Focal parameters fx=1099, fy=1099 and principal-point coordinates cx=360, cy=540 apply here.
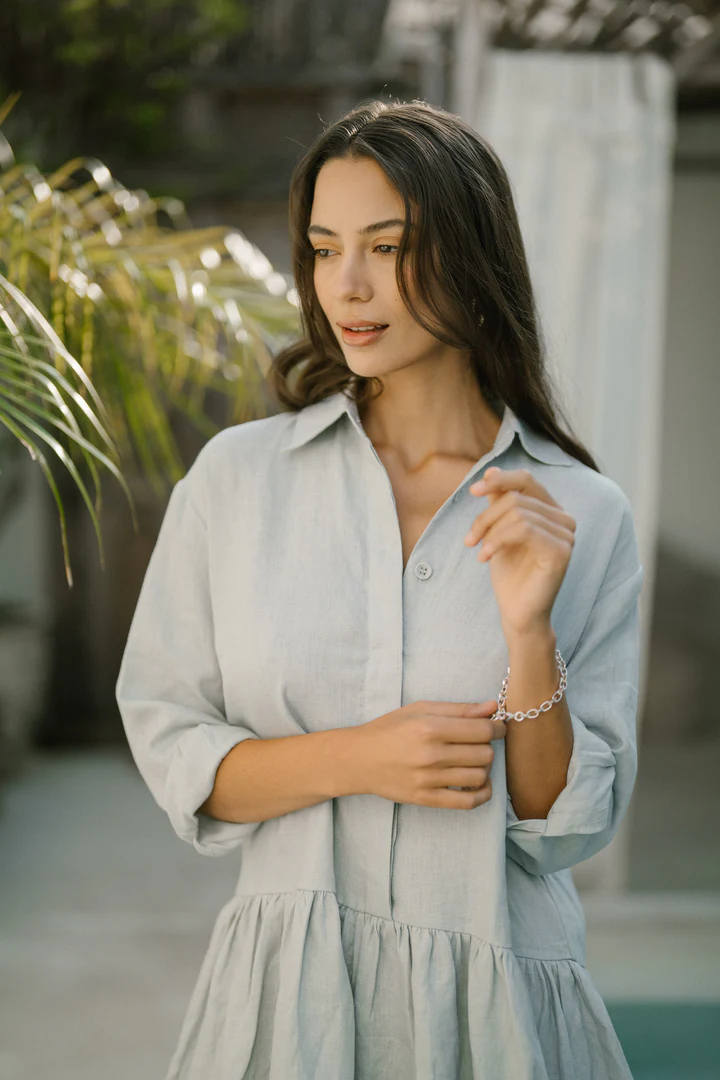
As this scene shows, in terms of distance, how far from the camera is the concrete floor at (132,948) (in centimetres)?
251

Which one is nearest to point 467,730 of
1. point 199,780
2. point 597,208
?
point 199,780

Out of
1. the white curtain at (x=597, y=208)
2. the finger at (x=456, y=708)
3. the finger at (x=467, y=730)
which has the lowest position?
the finger at (x=467, y=730)

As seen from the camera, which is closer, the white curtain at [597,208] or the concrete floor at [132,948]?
the concrete floor at [132,948]

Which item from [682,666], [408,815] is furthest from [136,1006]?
[682,666]

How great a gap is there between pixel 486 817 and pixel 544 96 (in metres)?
2.18

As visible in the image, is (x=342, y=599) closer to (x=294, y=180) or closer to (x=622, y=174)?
(x=294, y=180)

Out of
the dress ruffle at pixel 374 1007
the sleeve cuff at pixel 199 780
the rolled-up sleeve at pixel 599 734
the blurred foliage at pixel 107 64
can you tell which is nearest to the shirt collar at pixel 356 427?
the rolled-up sleeve at pixel 599 734

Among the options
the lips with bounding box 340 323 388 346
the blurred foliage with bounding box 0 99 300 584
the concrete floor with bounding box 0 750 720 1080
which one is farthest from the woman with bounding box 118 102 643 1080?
the concrete floor with bounding box 0 750 720 1080

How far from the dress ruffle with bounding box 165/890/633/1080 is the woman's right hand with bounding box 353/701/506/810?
0.53ft

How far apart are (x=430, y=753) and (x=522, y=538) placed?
220 millimetres

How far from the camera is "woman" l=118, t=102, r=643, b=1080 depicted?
1.08 m

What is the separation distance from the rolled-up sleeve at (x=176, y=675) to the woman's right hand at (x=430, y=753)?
0.16m

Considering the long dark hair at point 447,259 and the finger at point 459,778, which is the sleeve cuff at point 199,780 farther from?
the long dark hair at point 447,259

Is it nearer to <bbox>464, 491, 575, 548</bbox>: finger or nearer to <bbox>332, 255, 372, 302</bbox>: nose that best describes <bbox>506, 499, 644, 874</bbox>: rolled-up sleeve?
<bbox>464, 491, 575, 548</bbox>: finger
